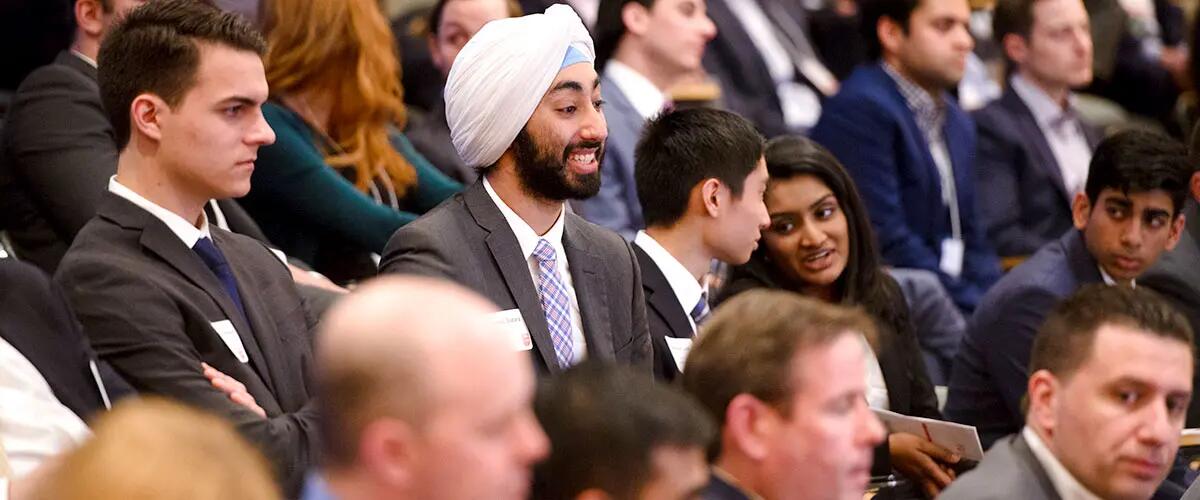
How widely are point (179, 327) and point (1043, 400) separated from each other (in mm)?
1463

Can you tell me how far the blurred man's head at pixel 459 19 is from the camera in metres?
5.19

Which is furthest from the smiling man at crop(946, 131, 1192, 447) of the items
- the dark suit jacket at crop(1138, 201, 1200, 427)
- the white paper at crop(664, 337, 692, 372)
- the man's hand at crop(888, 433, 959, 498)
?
the white paper at crop(664, 337, 692, 372)

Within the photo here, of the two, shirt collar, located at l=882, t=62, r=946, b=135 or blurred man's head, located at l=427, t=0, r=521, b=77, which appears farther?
shirt collar, located at l=882, t=62, r=946, b=135

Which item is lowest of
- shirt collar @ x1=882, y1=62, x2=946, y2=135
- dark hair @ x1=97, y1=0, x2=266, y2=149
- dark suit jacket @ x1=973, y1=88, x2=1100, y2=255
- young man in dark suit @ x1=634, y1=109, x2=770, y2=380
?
dark suit jacket @ x1=973, y1=88, x2=1100, y2=255

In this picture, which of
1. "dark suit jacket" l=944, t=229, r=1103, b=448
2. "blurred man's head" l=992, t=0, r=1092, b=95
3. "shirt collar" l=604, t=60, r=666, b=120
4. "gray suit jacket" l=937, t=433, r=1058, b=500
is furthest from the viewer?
"blurred man's head" l=992, t=0, r=1092, b=95

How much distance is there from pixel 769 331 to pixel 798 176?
1940mm

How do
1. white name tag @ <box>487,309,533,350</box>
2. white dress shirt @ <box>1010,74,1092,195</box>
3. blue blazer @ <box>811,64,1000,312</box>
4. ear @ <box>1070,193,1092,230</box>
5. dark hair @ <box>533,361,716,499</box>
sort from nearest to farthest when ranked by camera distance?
dark hair @ <box>533,361,716,499</box>
white name tag @ <box>487,309,533,350</box>
ear @ <box>1070,193,1092,230</box>
blue blazer @ <box>811,64,1000,312</box>
white dress shirt @ <box>1010,74,1092,195</box>

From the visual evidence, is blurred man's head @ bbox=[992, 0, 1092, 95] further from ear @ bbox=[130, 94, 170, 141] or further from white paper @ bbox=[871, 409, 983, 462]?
ear @ bbox=[130, 94, 170, 141]

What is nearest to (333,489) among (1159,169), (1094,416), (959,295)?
(1094,416)

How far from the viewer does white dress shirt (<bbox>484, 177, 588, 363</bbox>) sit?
3562 mm

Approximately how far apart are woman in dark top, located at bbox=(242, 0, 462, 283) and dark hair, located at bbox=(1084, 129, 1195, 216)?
5.55 ft

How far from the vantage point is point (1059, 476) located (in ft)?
10.0

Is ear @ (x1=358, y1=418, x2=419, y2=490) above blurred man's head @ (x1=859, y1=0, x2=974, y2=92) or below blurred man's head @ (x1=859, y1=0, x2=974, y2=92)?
above

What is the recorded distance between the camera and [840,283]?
456 centimetres
